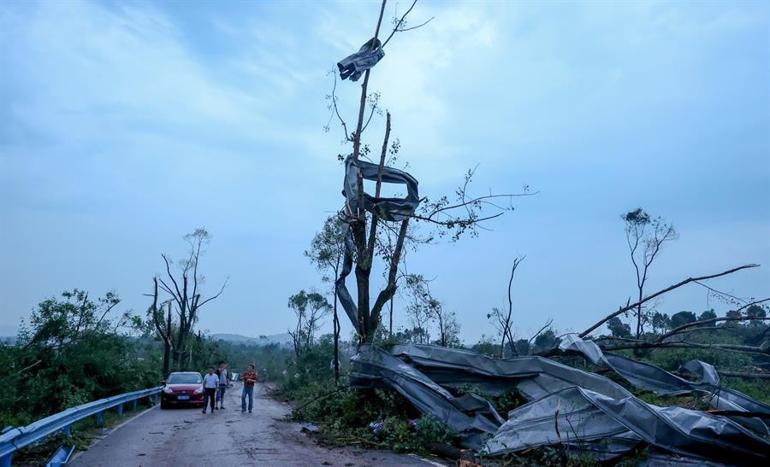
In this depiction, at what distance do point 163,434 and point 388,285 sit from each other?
262 inches

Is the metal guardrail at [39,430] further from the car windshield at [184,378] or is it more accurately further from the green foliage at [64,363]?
the car windshield at [184,378]

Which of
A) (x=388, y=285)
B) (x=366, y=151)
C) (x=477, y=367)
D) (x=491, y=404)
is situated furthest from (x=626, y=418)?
(x=366, y=151)

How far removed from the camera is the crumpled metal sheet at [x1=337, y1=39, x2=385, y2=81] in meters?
16.9

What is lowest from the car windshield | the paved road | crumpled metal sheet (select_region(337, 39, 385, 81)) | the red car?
the paved road

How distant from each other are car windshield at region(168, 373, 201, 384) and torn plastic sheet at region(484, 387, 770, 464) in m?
19.4

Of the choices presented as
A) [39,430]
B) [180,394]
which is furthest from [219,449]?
[180,394]

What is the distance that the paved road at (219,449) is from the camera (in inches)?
418

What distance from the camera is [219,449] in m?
12.1

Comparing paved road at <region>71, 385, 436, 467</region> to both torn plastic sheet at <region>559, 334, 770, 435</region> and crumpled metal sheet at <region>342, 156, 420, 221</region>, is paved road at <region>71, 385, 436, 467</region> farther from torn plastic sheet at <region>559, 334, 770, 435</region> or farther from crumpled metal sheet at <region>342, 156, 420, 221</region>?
crumpled metal sheet at <region>342, 156, 420, 221</region>

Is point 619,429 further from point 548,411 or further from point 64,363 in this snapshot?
point 64,363

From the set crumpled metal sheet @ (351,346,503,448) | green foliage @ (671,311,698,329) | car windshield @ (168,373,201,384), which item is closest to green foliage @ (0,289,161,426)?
car windshield @ (168,373,201,384)

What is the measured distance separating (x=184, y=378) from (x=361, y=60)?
17.2 meters

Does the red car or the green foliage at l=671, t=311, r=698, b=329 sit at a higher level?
the green foliage at l=671, t=311, r=698, b=329

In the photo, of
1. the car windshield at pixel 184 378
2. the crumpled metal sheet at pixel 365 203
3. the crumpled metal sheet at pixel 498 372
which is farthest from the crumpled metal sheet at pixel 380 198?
the car windshield at pixel 184 378
